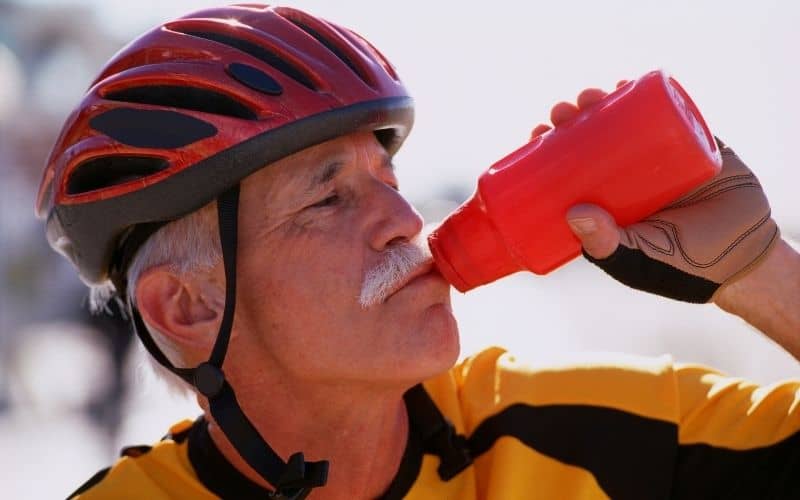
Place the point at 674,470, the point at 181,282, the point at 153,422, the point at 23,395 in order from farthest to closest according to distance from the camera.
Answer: the point at 23,395
the point at 153,422
the point at 181,282
the point at 674,470

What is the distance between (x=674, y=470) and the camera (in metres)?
3.86

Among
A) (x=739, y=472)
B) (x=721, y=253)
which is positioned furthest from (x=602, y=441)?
(x=721, y=253)

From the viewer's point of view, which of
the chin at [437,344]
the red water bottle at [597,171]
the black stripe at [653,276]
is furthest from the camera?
the chin at [437,344]

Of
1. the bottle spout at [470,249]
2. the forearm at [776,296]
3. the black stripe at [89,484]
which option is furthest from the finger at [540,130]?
the black stripe at [89,484]

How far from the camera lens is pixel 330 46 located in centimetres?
418

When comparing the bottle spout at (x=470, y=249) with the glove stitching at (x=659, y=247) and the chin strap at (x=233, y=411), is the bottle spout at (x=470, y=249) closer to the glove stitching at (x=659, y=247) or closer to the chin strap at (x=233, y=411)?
the glove stitching at (x=659, y=247)

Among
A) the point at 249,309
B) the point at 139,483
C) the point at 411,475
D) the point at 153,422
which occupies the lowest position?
the point at 153,422

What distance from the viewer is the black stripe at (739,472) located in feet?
11.9

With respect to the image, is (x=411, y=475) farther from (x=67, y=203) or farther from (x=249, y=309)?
(x=67, y=203)

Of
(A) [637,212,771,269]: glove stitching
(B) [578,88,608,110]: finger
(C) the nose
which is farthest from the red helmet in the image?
(A) [637,212,771,269]: glove stitching

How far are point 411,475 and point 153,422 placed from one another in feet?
19.8

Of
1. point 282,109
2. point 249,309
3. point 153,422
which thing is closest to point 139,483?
point 249,309

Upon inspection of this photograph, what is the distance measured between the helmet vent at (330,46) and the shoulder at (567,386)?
1040 millimetres

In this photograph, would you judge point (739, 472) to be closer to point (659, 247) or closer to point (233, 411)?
point (659, 247)
